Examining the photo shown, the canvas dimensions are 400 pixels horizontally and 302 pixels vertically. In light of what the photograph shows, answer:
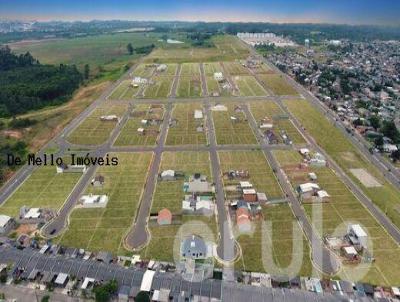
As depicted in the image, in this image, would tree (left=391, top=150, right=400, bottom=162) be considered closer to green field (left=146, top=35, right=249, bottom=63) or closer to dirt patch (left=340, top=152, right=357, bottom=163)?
dirt patch (left=340, top=152, right=357, bottom=163)

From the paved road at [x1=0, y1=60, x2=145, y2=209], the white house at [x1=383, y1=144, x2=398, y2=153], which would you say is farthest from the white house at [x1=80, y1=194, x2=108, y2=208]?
the white house at [x1=383, y1=144, x2=398, y2=153]

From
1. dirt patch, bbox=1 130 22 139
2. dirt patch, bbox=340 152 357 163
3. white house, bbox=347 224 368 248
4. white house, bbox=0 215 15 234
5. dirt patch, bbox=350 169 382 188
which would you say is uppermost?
dirt patch, bbox=1 130 22 139

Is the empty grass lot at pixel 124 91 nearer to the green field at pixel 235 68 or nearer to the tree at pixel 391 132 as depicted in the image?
the green field at pixel 235 68

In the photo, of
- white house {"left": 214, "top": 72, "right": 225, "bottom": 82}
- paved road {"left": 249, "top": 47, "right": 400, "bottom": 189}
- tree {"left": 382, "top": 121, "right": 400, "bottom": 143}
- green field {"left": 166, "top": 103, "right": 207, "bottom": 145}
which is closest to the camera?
paved road {"left": 249, "top": 47, "right": 400, "bottom": 189}

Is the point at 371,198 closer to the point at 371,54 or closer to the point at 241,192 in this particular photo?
the point at 241,192

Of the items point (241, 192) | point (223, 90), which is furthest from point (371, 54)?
point (241, 192)
